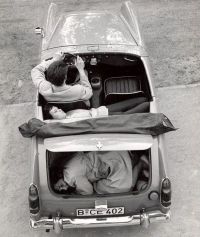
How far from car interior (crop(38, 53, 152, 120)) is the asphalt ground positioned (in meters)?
1.16

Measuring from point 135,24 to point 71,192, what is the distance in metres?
3.06

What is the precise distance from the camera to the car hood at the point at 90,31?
6363mm

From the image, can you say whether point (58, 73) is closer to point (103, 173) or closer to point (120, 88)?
point (120, 88)

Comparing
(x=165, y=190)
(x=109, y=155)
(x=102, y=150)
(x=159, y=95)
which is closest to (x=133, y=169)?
(x=109, y=155)

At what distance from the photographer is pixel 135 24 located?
6969 mm

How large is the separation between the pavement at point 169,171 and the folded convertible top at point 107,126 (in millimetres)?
1422

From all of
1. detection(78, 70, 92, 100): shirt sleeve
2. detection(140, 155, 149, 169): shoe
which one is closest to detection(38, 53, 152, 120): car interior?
detection(78, 70, 92, 100): shirt sleeve

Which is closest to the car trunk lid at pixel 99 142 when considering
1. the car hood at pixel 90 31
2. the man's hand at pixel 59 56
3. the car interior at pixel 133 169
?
the car interior at pixel 133 169

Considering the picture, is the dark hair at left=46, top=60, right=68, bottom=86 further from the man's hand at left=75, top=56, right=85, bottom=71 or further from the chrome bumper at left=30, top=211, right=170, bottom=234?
the chrome bumper at left=30, top=211, right=170, bottom=234

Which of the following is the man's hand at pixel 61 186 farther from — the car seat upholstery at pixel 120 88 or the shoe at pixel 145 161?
the car seat upholstery at pixel 120 88

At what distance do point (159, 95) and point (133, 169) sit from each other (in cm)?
A: 254

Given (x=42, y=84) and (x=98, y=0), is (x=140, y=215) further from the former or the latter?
(x=98, y=0)

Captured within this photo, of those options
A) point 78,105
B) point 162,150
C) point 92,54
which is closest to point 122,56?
point 92,54

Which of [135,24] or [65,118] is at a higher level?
[135,24]
